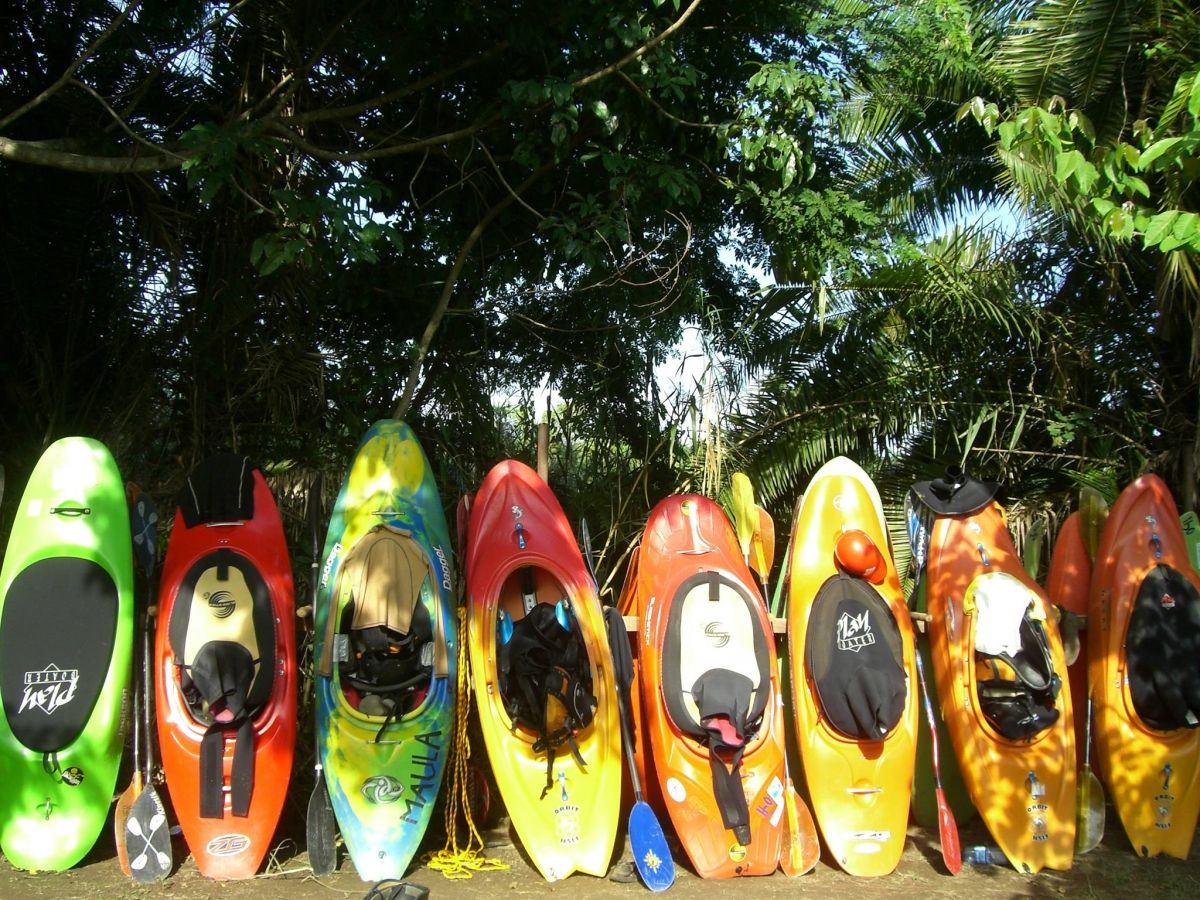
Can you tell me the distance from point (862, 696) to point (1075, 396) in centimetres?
278

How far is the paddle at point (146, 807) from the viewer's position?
401 cm

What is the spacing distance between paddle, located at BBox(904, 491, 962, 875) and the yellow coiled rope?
5.77ft

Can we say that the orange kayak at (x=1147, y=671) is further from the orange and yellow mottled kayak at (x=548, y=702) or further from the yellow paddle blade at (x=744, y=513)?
the orange and yellow mottled kayak at (x=548, y=702)

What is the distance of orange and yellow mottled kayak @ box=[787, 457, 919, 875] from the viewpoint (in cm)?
424

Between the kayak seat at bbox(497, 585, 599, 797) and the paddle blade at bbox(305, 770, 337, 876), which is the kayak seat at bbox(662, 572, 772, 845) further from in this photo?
the paddle blade at bbox(305, 770, 337, 876)

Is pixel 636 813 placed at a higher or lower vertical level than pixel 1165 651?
lower

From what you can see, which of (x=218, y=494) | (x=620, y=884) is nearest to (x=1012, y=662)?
(x=620, y=884)

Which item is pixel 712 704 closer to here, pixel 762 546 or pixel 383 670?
pixel 762 546

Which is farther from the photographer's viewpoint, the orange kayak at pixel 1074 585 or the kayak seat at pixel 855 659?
the orange kayak at pixel 1074 585

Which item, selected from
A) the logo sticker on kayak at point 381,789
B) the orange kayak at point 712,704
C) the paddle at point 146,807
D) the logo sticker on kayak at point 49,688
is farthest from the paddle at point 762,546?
the logo sticker on kayak at point 49,688

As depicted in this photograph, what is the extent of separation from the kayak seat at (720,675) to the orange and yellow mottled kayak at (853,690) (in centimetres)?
23

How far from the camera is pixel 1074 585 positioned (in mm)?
4977

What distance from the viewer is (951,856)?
4.12 meters

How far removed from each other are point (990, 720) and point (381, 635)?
255cm
